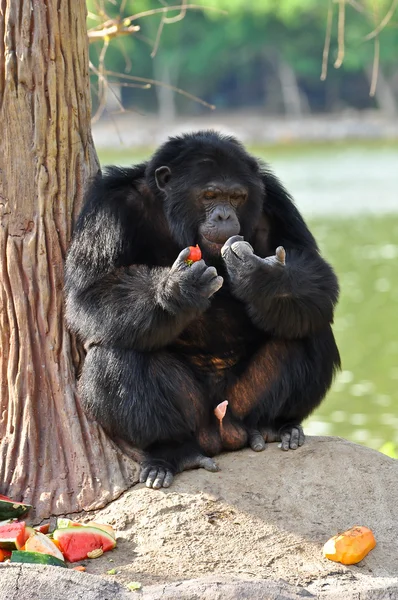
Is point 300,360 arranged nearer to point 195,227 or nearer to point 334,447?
point 334,447

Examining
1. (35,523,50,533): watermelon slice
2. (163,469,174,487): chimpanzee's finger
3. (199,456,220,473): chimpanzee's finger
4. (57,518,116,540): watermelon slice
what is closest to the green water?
(199,456,220,473): chimpanzee's finger

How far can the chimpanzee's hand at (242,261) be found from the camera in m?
5.45

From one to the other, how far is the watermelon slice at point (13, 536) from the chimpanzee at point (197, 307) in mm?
809

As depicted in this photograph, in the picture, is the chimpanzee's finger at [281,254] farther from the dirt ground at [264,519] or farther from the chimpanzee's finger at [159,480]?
the chimpanzee's finger at [159,480]

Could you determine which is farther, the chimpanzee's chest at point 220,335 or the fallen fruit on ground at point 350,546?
the chimpanzee's chest at point 220,335

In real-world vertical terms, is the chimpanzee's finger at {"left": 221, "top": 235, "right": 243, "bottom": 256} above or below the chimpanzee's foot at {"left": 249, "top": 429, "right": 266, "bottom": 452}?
above

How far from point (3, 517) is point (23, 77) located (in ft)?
8.15

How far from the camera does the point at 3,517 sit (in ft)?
16.8

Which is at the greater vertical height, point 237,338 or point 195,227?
point 195,227

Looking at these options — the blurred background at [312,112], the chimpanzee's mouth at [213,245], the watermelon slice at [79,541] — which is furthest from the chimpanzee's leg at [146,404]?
the blurred background at [312,112]

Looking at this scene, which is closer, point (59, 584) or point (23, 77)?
point (59, 584)

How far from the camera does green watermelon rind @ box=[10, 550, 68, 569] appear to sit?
14.6 ft

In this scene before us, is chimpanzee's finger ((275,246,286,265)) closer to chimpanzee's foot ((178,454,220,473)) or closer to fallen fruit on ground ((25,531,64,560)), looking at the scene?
chimpanzee's foot ((178,454,220,473))

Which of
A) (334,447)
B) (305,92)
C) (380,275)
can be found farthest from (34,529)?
(305,92)
